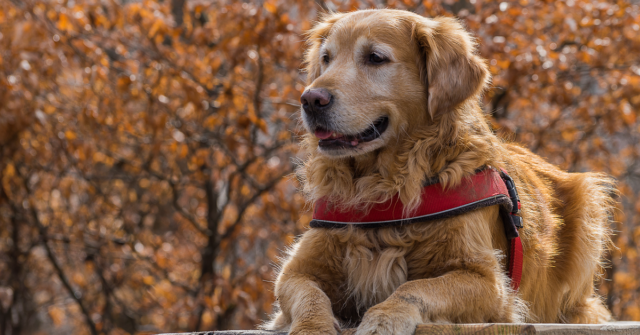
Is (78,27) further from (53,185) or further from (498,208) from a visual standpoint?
(498,208)

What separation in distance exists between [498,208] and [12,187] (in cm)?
529

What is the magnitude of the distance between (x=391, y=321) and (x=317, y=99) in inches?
42.4

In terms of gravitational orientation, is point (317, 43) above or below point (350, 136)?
above

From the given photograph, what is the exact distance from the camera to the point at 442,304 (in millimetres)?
2221

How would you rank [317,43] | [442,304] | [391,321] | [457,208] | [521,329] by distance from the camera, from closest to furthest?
[521,329], [391,321], [442,304], [457,208], [317,43]

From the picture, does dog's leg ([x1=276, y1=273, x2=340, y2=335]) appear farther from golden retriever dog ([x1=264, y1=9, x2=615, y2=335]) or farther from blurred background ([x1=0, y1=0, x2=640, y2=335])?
blurred background ([x1=0, y1=0, x2=640, y2=335])

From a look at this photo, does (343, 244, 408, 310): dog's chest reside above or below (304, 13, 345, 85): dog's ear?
below

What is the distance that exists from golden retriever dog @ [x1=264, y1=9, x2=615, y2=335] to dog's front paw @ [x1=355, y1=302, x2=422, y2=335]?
0.03m

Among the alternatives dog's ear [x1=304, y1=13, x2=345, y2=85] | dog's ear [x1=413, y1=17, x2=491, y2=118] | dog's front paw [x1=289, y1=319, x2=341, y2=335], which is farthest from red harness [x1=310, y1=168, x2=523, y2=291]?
dog's ear [x1=304, y1=13, x2=345, y2=85]

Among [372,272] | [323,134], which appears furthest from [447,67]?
[372,272]

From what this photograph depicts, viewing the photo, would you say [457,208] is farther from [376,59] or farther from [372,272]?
[376,59]

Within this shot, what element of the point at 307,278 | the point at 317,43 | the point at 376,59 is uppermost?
the point at 376,59

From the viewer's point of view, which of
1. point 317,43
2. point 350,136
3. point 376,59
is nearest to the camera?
point 350,136

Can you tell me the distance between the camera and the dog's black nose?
2633 millimetres
